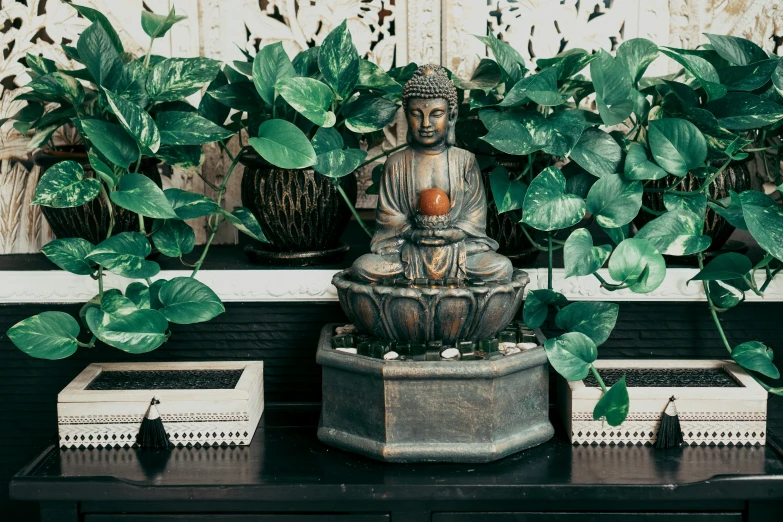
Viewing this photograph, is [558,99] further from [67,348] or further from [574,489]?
[67,348]

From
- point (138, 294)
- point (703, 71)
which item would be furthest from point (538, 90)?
point (138, 294)

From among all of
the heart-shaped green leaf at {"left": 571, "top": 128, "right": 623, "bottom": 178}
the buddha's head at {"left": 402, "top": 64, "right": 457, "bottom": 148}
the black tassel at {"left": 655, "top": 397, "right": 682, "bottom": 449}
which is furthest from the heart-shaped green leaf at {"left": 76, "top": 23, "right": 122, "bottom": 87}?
the black tassel at {"left": 655, "top": 397, "right": 682, "bottom": 449}

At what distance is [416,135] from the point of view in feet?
5.74

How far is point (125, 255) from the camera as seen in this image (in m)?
1.63

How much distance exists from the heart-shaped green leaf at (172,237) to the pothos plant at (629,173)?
62 cm

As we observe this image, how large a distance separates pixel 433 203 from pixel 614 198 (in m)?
0.35

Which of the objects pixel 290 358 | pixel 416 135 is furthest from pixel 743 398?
pixel 290 358

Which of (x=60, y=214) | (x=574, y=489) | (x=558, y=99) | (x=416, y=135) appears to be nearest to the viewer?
(x=574, y=489)

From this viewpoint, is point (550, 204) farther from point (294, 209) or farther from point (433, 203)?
point (294, 209)

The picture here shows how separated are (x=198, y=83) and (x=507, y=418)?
89 cm

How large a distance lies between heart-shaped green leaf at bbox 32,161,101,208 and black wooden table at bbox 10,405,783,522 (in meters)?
0.48

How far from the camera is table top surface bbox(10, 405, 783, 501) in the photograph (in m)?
1.53

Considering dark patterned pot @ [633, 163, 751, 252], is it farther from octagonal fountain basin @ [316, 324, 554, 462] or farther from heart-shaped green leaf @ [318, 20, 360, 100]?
heart-shaped green leaf @ [318, 20, 360, 100]

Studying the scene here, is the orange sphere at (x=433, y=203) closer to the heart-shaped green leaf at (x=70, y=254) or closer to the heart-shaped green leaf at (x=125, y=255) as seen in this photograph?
the heart-shaped green leaf at (x=125, y=255)
